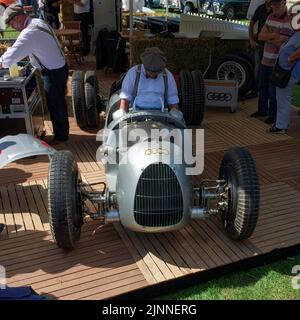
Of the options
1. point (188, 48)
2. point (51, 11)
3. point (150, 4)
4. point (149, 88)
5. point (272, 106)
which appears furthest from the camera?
point (150, 4)

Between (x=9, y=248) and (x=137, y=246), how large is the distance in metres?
1.19

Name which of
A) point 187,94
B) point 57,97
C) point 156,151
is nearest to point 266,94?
point 187,94

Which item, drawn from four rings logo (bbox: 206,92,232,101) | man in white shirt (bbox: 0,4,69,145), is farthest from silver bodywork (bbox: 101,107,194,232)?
four rings logo (bbox: 206,92,232,101)

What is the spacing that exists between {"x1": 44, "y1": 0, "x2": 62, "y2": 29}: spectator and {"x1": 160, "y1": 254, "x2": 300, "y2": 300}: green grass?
8.60 metres

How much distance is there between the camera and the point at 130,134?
372 cm

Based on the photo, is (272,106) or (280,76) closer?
(280,76)

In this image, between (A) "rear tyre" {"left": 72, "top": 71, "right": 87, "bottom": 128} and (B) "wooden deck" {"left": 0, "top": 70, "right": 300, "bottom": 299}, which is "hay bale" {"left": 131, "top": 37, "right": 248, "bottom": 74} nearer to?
(A) "rear tyre" {"left": 72, "top": 71, "right": 87, "bottom": 128}

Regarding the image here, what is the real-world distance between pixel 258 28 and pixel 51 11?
19.2ft

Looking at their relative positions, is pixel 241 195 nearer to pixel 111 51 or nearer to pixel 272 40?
pixel 272 40

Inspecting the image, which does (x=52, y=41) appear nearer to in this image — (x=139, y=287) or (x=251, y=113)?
(x=139, y=287)

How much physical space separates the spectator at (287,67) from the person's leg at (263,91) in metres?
0.70

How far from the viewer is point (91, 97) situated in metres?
6.03

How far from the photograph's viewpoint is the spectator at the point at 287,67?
5602 mm
